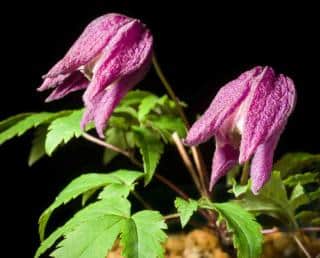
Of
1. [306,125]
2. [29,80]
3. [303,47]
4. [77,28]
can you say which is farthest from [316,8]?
[29,80]

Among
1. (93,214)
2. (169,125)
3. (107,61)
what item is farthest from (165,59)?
(93,214)

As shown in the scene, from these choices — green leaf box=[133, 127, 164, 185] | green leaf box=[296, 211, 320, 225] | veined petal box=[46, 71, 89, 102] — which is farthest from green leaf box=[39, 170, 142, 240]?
green leaf box=[296, 211, 320, 225]

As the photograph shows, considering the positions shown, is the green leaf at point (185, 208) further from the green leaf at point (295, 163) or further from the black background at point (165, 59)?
the black background at point (165, 59)

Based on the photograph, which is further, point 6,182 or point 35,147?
point 6,182

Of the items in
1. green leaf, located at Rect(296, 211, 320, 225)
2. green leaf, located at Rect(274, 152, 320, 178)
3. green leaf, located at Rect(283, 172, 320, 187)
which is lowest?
green leaf, located at Rect(296, 211, 320, 225)

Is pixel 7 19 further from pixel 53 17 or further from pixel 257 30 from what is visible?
pixel 257 30

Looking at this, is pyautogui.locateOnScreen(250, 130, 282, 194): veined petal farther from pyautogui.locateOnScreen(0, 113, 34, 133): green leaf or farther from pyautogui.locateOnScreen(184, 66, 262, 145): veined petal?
pyautogui.locateOnScreen(0, 113, 34, 133): green leaf

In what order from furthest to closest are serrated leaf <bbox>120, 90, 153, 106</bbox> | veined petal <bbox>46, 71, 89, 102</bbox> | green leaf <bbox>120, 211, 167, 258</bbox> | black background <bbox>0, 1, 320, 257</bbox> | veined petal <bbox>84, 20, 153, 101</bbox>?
black background <bbox>0, 1, 320, 257</bbox> < serrated leaf <bbox>120, 90, 153, 106</bbox> < veined petal <bbox>46, 71, 89, 102</bbox> < veined petal <bbox>84, 20, 153, 101</bbox> < green leaf <bbox>120, 211, 167, 258</bbox>

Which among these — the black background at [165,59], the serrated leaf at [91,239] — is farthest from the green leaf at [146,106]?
the black background at [165,59]
